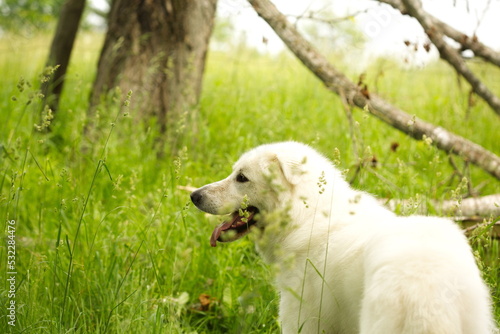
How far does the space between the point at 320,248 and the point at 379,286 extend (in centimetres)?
64

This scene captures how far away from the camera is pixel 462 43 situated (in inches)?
169

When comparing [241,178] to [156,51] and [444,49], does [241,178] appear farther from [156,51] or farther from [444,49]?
[156,51]

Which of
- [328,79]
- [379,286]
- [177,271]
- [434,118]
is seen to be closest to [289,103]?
[434,118]

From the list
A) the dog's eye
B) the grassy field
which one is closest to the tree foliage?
the grassy field

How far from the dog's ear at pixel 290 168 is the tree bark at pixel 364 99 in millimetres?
1460

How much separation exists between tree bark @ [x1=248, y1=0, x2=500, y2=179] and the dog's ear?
1.46m

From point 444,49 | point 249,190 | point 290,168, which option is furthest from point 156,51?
point 290,168

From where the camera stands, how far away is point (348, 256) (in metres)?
2.08

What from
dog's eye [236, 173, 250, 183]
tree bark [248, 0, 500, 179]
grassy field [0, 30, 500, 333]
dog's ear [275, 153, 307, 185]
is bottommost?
grassy field [0, 30, 500, 333]

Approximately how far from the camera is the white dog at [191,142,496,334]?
1626mm

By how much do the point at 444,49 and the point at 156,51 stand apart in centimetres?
280

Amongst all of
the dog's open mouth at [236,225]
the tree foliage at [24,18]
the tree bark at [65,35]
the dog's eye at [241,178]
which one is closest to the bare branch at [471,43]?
the dog's eye at [241,178]

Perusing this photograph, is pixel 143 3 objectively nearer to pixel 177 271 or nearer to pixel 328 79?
pixel 328 79

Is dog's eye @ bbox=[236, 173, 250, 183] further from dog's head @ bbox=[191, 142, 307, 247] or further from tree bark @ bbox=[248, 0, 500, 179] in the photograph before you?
tree bark @ bbox=[248, 0, 500, 179]
